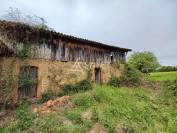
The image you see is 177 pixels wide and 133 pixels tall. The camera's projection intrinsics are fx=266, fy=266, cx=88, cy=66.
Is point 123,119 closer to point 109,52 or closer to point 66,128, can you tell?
point 66,128

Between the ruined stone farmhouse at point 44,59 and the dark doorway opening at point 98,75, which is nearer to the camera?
the ruined stone farmhouse at point 44,59

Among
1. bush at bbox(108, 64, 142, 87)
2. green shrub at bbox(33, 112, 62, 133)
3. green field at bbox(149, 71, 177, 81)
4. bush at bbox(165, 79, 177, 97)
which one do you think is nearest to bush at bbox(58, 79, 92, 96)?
bush at bbox(108, 64, 142, 87)

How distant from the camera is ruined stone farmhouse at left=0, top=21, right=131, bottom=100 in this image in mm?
14984

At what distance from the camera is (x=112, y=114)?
44.0 ft

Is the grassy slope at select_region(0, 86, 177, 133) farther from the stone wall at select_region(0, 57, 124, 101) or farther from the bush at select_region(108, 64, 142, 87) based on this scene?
the bush at select_region(108, 64, 142, 87)

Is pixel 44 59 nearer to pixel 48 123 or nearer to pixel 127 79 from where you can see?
pixel 48 123

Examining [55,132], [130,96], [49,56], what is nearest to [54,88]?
[49,56]

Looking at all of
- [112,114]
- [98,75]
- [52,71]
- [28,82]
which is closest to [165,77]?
[98,75]

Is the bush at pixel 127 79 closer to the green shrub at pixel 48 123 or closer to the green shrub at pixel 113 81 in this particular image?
the green shrub at pixel 113 81

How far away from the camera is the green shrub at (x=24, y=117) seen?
12.0 m

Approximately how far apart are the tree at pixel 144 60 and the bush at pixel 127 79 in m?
21.9

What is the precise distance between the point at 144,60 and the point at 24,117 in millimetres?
38099

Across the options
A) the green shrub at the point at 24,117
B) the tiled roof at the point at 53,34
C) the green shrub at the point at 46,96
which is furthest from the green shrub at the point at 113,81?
the green shrub at the point at 24,117

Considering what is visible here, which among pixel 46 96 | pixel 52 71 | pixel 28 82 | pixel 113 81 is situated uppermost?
pixel 52 71
